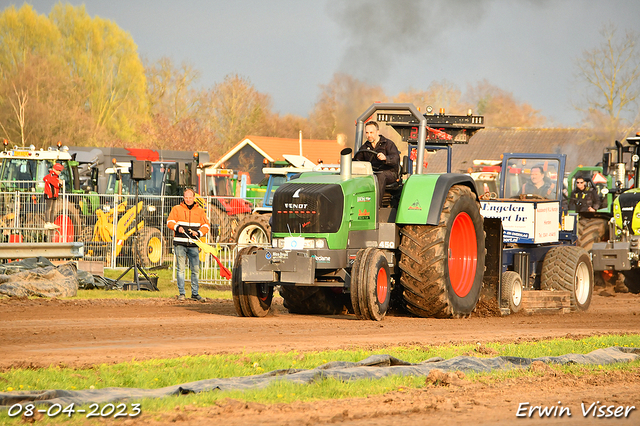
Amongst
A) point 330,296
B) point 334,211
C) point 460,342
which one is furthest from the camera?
point 330,296

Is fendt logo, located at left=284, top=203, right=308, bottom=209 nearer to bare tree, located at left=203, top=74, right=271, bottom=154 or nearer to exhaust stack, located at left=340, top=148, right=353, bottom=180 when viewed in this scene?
exhaust stack, located at left=340, top=148, right=353, bottom=180

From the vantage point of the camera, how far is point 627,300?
50.8 ft

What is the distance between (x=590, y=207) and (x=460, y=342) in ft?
40.3

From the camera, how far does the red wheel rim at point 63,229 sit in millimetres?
19672

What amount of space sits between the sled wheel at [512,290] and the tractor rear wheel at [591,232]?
5.94 m

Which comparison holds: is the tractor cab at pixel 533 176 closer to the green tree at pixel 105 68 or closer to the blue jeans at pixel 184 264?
the blue jeans at pixel 184 264

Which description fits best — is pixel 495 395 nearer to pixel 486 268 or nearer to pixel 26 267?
pixel 486 268

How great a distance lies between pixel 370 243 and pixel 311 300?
68.3 inches

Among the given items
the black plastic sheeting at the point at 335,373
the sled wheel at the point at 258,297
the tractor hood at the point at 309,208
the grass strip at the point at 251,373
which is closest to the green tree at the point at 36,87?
the sled wheel at the point at 258,297

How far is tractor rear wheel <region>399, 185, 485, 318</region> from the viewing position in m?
10.2

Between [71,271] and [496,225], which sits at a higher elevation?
[496,225]

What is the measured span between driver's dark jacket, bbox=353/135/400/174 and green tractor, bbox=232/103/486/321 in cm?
28

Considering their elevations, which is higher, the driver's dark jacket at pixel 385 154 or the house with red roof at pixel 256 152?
the house with red roof at pixel 256 152

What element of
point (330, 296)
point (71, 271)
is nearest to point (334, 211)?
point (330, 296)
